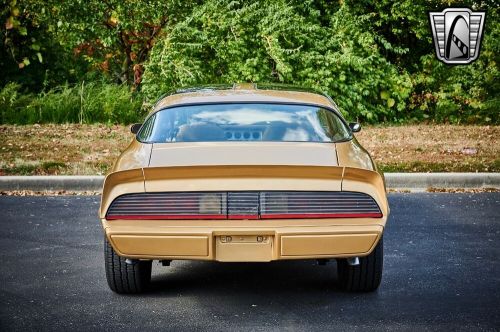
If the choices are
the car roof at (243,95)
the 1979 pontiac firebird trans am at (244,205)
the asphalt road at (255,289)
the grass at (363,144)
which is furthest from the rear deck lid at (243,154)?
the grass at (363,144)

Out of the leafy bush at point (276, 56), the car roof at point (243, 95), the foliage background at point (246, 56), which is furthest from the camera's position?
the foliage background at point (246, 56)

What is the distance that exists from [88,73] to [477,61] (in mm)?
8439

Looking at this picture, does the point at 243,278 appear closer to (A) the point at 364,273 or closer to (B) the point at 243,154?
(A) the point at 364,273

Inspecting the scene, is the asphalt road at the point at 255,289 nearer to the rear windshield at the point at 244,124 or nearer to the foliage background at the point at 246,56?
the rear windshield at the point at 244,124

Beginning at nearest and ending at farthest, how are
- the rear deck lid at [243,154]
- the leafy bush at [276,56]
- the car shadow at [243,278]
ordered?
the rear deck lid at [243,154] < the car shadow at [243,278] < the leafy bush at [276,56]

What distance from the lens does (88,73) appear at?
1983 cm

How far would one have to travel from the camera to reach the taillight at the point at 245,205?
541 centimetres

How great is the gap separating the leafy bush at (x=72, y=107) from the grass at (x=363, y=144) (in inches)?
27.6

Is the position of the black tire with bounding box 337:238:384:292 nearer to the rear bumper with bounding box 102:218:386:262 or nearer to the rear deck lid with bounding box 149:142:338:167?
the rear bumper with bounding box 102:218:386:262

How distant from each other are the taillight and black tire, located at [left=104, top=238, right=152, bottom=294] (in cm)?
54

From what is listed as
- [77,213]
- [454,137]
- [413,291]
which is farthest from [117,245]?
[454,137]

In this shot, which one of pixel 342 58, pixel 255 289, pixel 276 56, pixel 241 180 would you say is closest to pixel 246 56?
pixel 276 56

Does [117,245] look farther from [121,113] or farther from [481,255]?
[121,113]

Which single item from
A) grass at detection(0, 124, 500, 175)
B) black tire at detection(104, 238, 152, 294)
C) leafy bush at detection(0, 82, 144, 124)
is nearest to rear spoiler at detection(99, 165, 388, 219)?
black tire at detection(104, 238, 152, 294)
